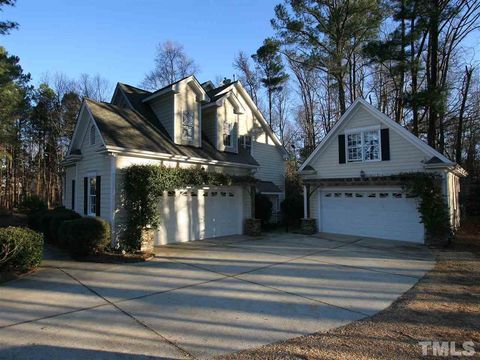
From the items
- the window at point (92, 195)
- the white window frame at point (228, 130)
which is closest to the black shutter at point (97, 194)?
the window at point (92, 195)

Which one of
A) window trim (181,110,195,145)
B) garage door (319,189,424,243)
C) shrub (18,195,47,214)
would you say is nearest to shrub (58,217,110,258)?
window trim (181,110,195,145)

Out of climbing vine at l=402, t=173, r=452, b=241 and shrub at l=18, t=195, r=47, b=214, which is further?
shrub at l=18, t=195, r=47, b=214

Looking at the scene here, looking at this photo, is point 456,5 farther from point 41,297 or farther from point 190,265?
point 41,297

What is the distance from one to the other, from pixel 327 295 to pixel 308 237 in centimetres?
882

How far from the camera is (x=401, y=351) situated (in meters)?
4.33

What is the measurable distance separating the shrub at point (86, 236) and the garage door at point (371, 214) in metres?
10.9

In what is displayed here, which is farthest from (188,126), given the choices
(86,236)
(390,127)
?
(390,127)

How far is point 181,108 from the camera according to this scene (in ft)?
50.6

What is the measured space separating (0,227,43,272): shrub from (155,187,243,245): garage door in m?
4.78

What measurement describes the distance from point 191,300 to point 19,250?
4.98m

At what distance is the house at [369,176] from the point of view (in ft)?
46.3

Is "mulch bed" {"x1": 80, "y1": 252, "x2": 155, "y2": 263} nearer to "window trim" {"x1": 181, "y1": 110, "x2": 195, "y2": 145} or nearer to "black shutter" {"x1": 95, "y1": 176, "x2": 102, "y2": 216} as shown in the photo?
"black shutter" {"x1": 95, "y1": 176, "x2": 102, "y2": 216}

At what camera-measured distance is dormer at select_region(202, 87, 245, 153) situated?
1727 centimetres

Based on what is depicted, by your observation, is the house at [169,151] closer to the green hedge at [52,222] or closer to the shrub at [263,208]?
the green hedge at [52,222]
